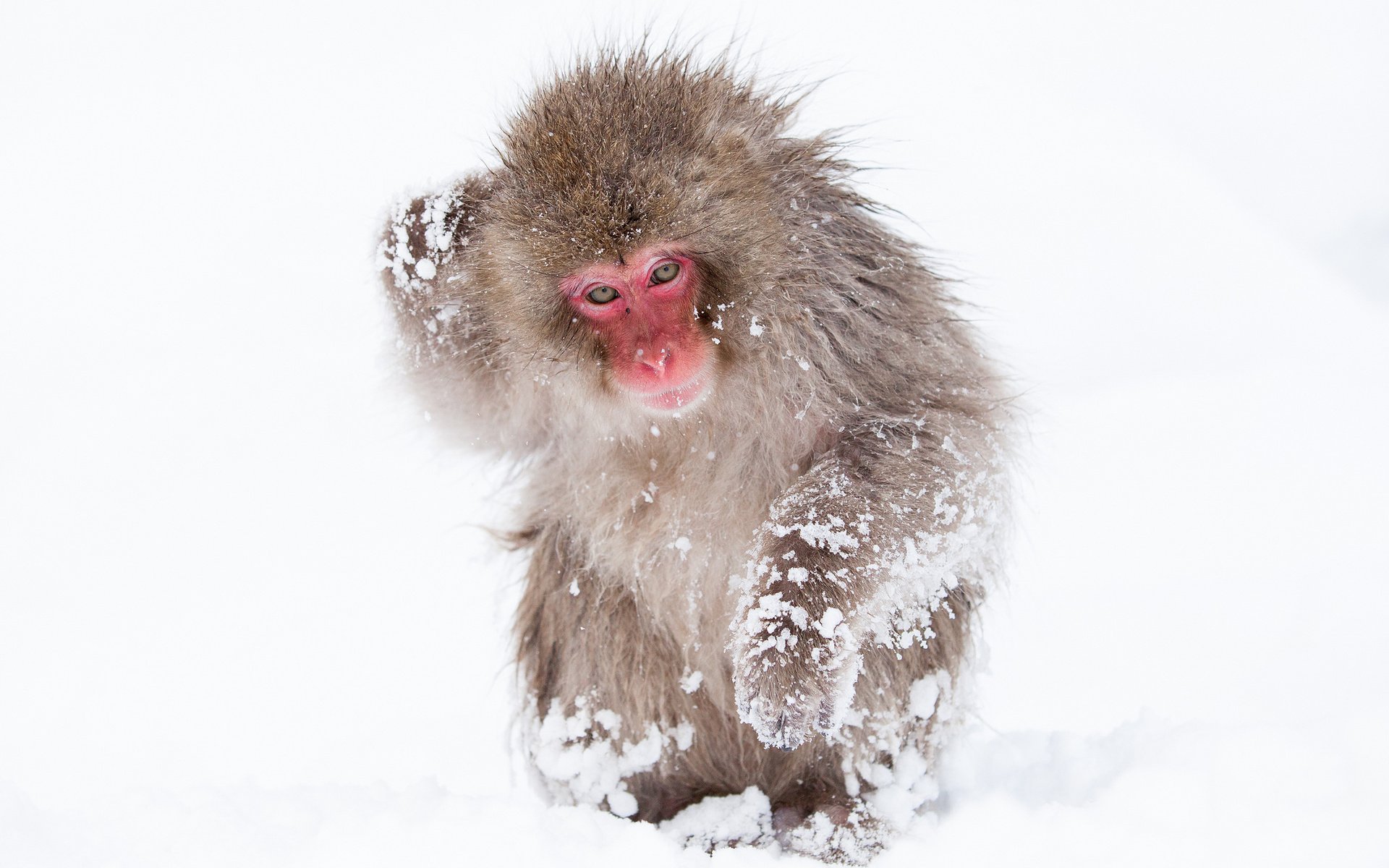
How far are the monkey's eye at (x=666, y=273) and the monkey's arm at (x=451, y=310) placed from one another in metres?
0.40

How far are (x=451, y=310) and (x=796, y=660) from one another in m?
1.03

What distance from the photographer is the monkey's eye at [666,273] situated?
2076 mm

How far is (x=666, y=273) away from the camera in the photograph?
2084mm

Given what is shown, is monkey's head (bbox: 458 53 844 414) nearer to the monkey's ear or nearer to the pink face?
the pink face

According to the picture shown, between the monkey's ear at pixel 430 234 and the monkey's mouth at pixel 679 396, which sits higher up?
the monkey's ear at pixel 430 234

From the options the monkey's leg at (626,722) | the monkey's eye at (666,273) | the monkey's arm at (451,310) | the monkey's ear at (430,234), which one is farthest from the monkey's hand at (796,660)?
the monkey's ear at (430,234)

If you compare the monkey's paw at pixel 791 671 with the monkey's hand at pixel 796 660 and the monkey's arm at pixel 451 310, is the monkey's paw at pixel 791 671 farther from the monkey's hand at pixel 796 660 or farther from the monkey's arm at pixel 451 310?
the monkey's arm at pixel 451 310

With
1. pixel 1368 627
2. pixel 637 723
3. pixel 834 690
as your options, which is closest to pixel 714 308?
pixel 834 690

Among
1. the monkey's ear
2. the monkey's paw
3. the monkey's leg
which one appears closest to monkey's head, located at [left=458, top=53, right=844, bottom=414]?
the monkey's ear

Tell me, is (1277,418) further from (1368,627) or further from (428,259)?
(428,259)

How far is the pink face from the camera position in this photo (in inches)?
81.5

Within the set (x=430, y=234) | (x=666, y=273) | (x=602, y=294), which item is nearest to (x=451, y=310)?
(x=430, y=234)

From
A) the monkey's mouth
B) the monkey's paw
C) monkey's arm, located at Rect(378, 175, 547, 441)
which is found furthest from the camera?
monkey's arm, located at Rect(378, 175, 547, 441)

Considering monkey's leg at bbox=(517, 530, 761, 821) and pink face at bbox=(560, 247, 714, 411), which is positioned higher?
pink face at bbox=(560, 247, 714, 411)
